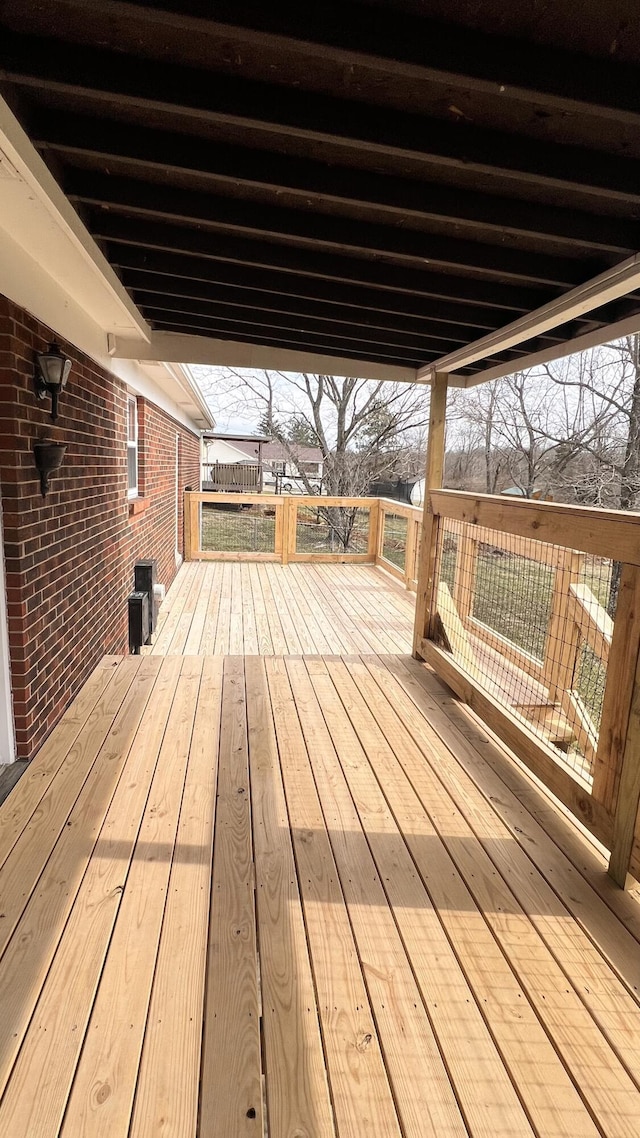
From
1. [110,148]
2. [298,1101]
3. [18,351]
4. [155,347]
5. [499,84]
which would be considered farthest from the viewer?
[155,347]

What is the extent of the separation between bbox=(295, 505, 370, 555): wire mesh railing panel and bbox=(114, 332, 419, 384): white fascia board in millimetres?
5274

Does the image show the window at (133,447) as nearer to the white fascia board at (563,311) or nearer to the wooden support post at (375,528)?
the white fascia board at (563,311)

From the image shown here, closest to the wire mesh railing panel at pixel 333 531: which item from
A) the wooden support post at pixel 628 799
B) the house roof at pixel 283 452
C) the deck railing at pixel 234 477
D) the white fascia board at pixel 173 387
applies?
the white fascia board at pixel 173 387

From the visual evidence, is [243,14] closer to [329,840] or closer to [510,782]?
[329,840]

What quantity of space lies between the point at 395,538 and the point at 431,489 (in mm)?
4376

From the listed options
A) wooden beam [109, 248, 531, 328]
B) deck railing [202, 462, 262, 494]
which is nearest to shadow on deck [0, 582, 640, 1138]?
wooden beam [109, 248, 531, 328]

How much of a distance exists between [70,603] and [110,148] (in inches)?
81.2

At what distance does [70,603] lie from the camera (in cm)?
296

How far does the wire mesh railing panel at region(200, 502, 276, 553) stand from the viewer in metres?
9.05

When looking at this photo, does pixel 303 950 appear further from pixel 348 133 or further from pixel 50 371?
pixel 50 371

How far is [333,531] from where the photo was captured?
34.2ft

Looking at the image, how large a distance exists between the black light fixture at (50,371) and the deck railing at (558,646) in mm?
2123

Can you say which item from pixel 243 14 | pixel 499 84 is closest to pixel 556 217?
pixel 499 84

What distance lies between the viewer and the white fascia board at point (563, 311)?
214 cm
